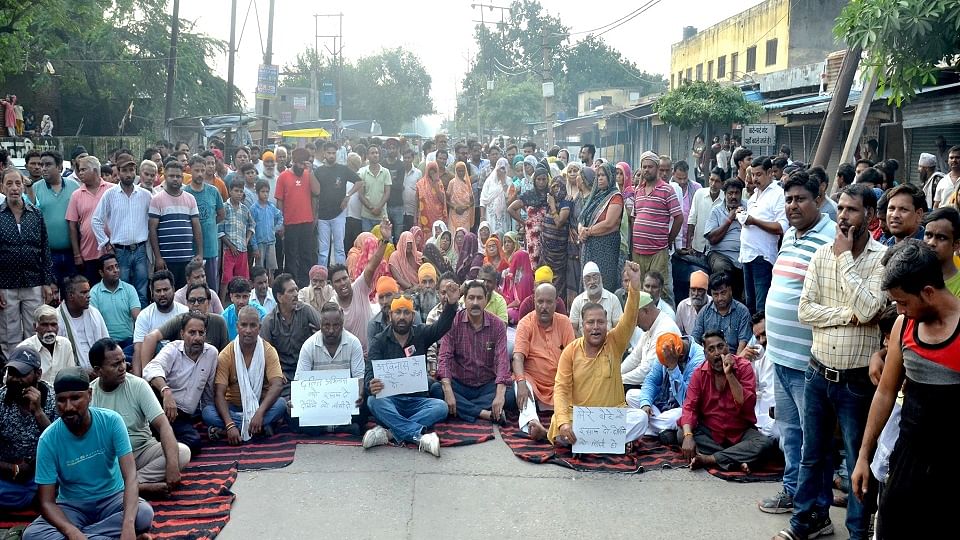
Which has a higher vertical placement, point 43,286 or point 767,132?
point 767,132

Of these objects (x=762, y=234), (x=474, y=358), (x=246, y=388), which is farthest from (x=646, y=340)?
(x=246, y=388)

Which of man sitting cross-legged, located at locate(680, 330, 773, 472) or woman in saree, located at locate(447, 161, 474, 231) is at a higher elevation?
woman in saree, located at locate(447, 161, 474, 231)

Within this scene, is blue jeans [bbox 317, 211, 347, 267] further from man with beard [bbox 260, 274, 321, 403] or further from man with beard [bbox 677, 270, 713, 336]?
man with beard [bbox 677, 270, 713, 336]

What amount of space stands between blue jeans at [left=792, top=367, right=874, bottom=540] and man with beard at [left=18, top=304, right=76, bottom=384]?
5.44 meters

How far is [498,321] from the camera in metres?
8.36

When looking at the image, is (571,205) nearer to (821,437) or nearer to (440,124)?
(821,437)

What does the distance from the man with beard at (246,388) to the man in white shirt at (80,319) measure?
1.09m

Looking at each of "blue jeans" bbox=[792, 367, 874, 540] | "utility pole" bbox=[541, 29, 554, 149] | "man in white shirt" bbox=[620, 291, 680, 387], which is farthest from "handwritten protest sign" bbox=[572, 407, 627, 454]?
"utility pole" bbox=[541, 29, 554, 149]

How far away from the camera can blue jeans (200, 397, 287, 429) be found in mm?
7617

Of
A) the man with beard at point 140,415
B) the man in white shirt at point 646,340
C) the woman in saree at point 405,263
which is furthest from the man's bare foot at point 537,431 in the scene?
the woman in saree at point 405,263

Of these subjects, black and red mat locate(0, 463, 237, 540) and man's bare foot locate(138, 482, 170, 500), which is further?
man's bare foot locate(138, 482, 170, 500)

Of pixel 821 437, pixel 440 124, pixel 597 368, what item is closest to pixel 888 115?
pixel 597 368

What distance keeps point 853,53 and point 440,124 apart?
401 ft

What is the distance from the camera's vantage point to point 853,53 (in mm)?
11359
